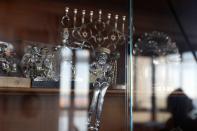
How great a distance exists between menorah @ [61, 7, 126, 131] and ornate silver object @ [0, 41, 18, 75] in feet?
0.64

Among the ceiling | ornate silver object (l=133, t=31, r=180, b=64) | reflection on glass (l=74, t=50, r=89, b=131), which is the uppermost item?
the ceiling

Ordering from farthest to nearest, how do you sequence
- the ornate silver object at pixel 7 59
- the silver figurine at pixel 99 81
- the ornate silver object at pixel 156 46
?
the ornate silver object at pixel 156 46 < the silver figurine at pixel 99 81 < the ornate silver object at pixel 7 59

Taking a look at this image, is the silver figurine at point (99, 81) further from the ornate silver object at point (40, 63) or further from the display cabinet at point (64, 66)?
the ornate silver object at point (40, 63)

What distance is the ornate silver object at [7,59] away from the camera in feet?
3.33

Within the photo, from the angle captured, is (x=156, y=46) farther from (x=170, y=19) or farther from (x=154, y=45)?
(x=170, y=19)

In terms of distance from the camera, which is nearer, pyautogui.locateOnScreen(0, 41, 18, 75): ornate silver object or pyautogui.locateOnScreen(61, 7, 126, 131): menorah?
pyautogui.locateOnScreen(0, 41, 18, 75): ornate silver object

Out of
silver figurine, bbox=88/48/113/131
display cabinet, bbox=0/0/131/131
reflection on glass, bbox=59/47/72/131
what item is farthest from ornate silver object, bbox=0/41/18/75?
silver figurine, bbox=88/48/113/131

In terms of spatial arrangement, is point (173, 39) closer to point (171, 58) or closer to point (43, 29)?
point (171, 58)

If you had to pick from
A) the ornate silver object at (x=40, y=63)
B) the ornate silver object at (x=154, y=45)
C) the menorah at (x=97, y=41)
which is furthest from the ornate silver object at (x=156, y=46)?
the ornate silver object at (x=40, y=63)

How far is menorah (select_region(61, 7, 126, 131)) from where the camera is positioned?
1.13 metres

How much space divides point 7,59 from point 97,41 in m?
0.36

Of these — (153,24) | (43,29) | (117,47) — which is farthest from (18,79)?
(153,24)

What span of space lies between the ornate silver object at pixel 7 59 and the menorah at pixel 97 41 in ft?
0.64

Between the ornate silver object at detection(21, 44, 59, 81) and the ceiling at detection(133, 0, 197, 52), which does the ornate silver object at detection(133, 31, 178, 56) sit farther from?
the ornate silver object at detection(21, 44, 59, 81)
